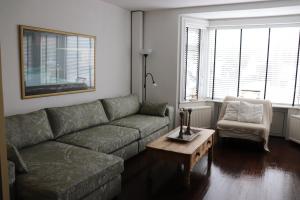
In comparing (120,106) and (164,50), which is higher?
(164,50)

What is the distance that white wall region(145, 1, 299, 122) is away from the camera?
509cm

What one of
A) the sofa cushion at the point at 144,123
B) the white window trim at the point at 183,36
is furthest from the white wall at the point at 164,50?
the sofa cushion at the point at 144,123

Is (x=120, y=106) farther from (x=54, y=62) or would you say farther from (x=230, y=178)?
(x=230, y=178)

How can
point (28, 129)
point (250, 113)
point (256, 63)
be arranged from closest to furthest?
point (28, 129)
point (250, 113)
point (256, 63)

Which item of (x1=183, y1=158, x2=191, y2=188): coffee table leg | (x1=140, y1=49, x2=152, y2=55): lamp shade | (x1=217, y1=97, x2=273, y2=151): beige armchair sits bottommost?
(x1=183, y1=158, x2=191, y2=188): coffee table leg

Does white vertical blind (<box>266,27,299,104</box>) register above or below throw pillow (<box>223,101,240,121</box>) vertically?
above

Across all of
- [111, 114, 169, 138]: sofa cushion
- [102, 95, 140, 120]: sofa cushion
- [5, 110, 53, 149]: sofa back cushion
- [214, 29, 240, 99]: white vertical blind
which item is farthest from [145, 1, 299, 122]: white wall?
[5, 110, 53, 149]: sofa back cushion

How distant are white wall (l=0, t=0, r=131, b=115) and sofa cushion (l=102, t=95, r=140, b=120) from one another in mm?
289

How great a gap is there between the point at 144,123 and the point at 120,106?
59 cm

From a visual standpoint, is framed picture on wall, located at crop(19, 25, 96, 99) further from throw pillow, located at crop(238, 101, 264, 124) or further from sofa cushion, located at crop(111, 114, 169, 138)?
throw pillow, located at crop(238, 101, 264, 124)

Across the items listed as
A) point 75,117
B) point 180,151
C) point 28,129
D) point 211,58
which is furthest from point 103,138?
point 211,58

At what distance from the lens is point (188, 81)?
552 cm

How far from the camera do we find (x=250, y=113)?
15.6 feet

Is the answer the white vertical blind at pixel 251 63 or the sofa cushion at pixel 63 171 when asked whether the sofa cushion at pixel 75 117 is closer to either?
the sofa cushion at pixel 63 171
